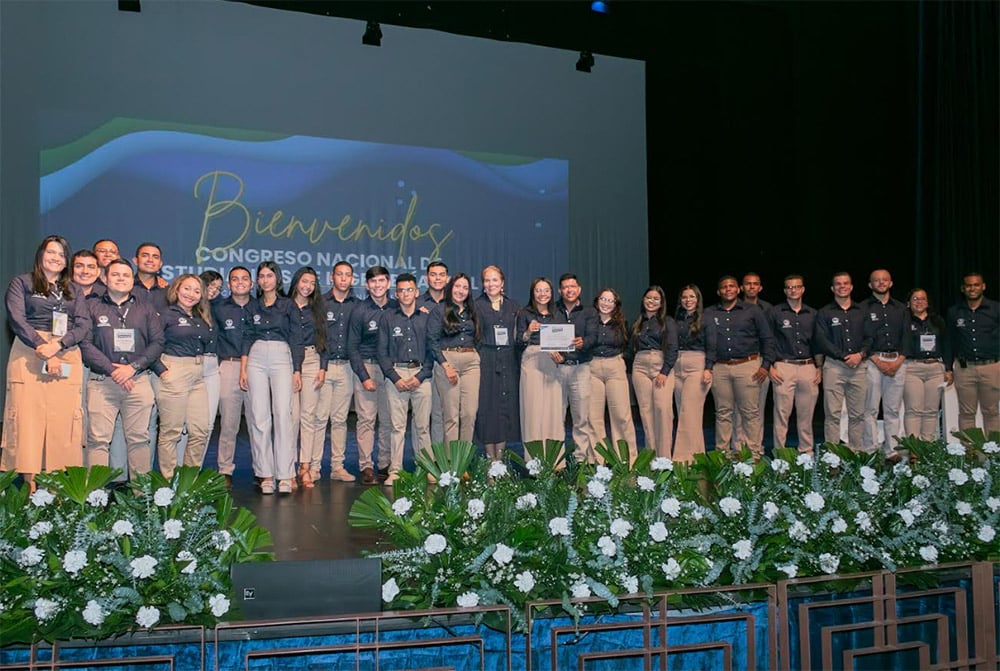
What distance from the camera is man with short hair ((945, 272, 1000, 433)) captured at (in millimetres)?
7098

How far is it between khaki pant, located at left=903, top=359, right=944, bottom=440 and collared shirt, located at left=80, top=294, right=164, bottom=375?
5.84 m

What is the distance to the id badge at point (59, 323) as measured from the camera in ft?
15.6

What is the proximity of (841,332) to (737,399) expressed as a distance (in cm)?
100

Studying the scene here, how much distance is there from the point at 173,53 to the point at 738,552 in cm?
790

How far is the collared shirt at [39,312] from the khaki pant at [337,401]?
1805 millimetres

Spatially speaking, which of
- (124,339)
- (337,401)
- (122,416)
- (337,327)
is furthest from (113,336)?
(337,401)

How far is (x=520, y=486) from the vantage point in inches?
117

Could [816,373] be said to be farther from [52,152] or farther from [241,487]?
[52,152]

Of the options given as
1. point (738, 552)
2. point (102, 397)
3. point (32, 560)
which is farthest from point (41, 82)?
point (738, 552)

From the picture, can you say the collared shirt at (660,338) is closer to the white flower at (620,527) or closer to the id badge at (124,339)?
the id badge at (124,339)

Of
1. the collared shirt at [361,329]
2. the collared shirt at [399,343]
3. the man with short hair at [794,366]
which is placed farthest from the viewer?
the man with short hair at [794,366]

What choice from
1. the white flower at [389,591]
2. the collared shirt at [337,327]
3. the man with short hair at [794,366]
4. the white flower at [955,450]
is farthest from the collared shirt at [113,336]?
the man with short hair at [794,366]

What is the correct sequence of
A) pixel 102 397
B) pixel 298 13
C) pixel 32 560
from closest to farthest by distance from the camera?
pixel 32 560
pixel 102 397
pixel 298 13

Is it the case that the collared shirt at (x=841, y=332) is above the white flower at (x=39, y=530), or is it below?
above
